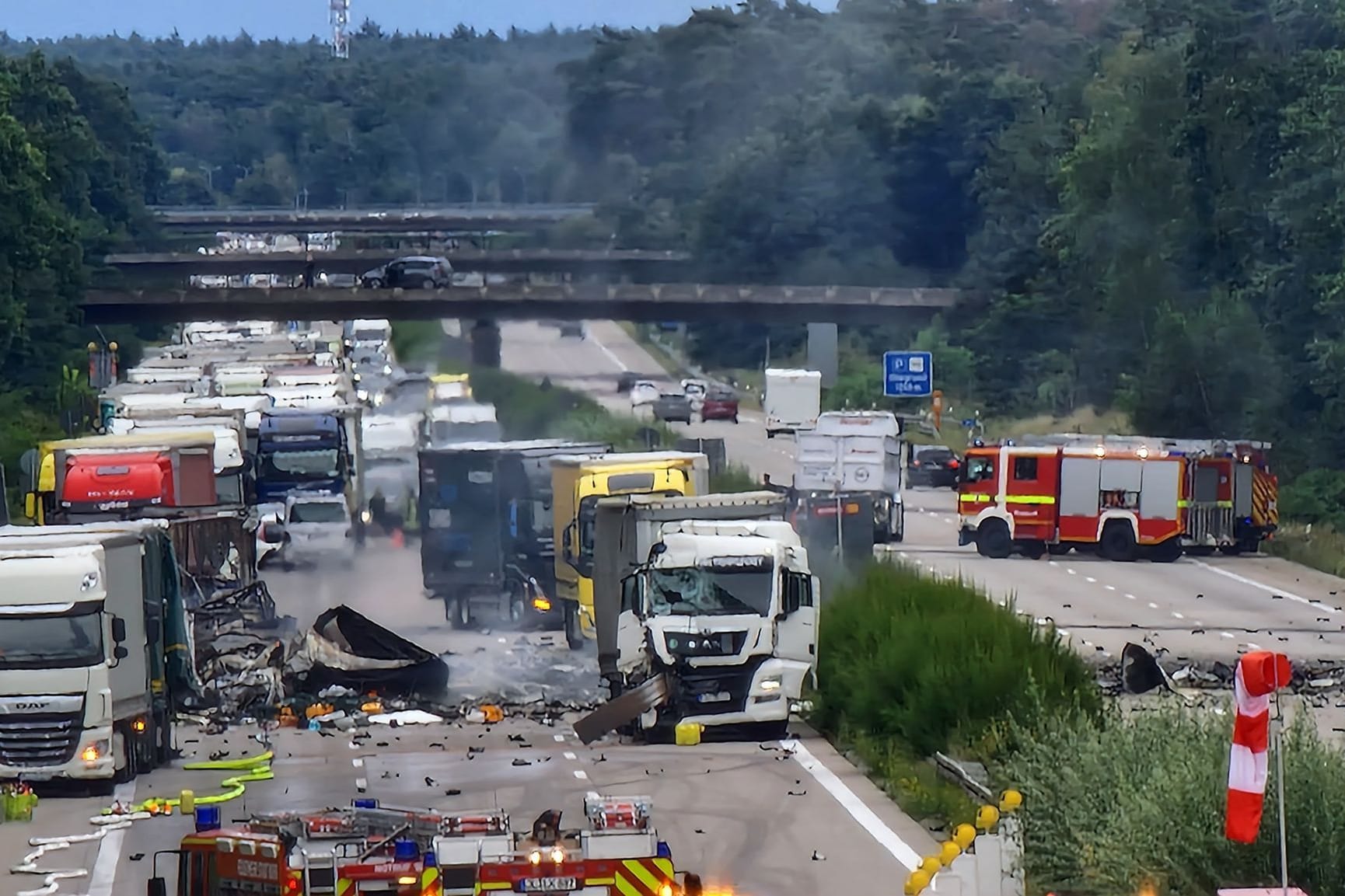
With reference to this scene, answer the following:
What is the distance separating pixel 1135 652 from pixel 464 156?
168 m

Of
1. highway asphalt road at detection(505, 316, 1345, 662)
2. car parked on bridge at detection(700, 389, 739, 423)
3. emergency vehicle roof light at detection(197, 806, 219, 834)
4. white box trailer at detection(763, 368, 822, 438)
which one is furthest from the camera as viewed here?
car parked on bridge at detection(700, 389, 739, 423)

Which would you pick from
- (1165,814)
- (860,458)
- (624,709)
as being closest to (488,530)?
(860,458)

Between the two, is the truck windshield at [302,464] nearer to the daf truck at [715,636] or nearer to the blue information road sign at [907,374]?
the blue information road sign at [907,374]

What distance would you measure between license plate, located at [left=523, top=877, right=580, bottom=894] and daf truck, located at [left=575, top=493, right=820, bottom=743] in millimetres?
11265

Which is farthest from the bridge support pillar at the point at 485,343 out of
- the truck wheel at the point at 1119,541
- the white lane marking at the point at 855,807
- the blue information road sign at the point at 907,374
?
the white lane marking at the point at 855,807

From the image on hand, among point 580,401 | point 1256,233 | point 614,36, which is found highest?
point 614,36

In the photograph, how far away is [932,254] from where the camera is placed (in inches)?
4493

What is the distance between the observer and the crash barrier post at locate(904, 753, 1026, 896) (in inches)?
561

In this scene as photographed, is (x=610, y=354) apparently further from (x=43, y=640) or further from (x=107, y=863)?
(x=107, y=863)

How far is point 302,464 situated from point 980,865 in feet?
117

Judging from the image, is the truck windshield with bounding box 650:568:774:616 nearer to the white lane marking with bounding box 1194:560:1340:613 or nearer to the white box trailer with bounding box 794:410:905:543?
the white lane marking with bounding box 1194:560:1340:613

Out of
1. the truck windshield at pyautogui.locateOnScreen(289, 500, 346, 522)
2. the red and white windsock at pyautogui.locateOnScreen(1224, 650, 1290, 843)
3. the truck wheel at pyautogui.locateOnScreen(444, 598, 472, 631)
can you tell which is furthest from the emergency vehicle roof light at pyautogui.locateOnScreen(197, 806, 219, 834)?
the truck windshield at pyautogui.locateOnScreen(289, 500, 346, 522)

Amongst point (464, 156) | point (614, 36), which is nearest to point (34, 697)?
point (614, 36)

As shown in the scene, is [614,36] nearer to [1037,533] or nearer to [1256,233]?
[1256,233]
